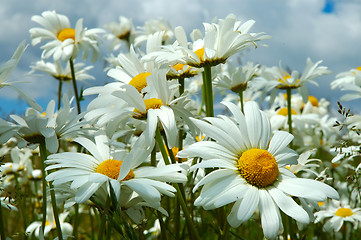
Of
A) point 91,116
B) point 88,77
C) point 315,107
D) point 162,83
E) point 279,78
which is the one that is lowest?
point 315,107

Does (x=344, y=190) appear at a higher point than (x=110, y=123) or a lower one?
lower

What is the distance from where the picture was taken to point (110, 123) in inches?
67.2

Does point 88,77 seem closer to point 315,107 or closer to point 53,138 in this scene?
point 315,107

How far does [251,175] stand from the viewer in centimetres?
147

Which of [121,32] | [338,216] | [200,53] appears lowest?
Answer: [338,216]

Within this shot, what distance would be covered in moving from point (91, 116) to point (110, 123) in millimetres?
92

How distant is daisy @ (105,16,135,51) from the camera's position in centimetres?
679

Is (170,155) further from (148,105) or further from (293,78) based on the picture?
(293,78)

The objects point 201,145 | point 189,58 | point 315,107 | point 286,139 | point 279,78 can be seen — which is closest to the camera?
point 201,145

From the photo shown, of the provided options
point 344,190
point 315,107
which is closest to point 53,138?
point 344,190

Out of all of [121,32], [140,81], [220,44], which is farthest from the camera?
[121,32]

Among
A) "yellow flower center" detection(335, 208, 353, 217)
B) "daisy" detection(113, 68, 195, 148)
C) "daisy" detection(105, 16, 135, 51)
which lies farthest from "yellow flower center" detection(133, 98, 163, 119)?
"daisy" detection(105, 16, 135, 51)

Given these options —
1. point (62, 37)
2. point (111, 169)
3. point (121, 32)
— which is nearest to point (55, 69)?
point (62, 37)

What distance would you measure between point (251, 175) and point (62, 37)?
10.4ft
